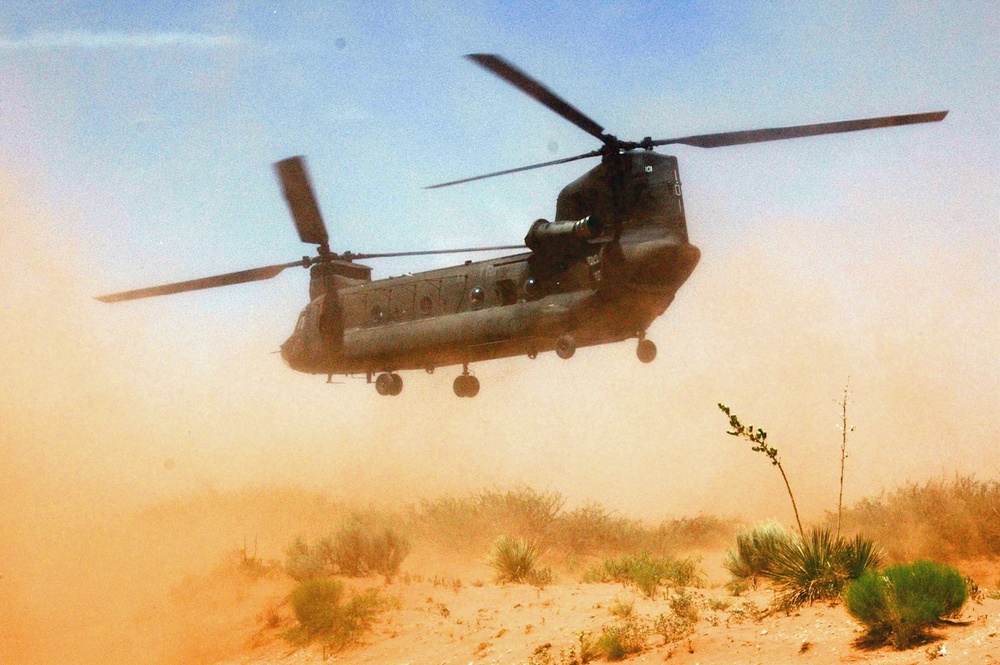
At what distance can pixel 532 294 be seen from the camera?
53.1 feet

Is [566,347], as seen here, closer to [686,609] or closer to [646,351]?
[646,351]

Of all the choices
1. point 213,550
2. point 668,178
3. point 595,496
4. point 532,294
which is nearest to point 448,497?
point 595,496

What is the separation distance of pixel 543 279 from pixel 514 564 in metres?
5.13

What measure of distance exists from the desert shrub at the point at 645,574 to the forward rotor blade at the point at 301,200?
8.73m

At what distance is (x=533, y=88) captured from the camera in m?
12.5

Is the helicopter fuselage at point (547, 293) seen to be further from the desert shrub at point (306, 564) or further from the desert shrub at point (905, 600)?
the desert shrub at point (905, 600)

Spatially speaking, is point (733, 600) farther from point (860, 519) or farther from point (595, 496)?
point (595, 496)

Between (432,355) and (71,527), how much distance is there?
10981mm

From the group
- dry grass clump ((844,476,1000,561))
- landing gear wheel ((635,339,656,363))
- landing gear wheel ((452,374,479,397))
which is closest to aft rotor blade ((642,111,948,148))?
landing gear wheel ((635,339,656,363))

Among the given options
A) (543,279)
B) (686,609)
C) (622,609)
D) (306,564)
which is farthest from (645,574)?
A: (306,564)

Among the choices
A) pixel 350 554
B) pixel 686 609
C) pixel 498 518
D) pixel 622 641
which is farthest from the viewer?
pixel 498 518

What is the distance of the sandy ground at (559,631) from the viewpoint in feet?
28.9

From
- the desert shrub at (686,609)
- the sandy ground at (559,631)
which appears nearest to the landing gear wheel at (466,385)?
the sandy ground at (559,631)

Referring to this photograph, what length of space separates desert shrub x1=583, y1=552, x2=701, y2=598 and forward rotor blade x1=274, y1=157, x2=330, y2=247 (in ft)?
28.7
